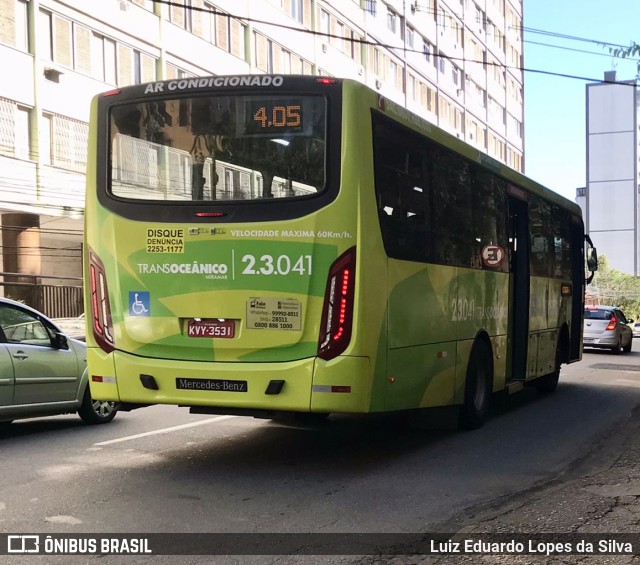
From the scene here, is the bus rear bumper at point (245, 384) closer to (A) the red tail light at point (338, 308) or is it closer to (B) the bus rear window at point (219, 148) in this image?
(A) the red tail light at point (338, 308)

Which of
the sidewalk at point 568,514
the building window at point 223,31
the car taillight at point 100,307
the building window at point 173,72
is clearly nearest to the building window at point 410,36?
the building window at point 223,31

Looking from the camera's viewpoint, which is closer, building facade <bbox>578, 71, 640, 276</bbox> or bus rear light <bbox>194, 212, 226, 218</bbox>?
bus rear light <bbox>194, 212, 226, 218</bbox>

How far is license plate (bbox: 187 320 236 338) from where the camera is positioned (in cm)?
741

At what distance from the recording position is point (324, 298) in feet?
23.7

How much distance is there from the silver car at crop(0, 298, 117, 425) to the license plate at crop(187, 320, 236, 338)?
2.71m

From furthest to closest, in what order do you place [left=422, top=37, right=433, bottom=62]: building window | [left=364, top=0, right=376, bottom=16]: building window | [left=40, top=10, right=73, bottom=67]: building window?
[left=422, top=37, right=433, bottom=62]: building window, [left=364, top=0, right=376, bottom=16]: building window, [left=40, top=10, right=73, bottom=67]: building window

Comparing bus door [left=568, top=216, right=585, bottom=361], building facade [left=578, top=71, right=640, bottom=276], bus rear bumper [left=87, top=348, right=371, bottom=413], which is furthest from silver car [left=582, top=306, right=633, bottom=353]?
building facade [left=578, top=71, right=640, bottom=276]

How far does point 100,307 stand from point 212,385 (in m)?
1.28

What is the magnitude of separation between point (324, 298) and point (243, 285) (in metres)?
0.69

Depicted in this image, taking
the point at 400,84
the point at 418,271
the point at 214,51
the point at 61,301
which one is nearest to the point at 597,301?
the point at 400,84

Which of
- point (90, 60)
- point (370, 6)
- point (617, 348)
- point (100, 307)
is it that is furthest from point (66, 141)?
point (370, 6)

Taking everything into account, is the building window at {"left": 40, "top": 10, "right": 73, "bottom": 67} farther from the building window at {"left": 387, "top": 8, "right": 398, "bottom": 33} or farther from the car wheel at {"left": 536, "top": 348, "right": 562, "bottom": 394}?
the building window at {"left": 387, "top": 8, "right": 398, "bottom": 33}

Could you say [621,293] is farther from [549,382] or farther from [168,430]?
[168,430]

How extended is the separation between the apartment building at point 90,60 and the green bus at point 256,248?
11153mm
